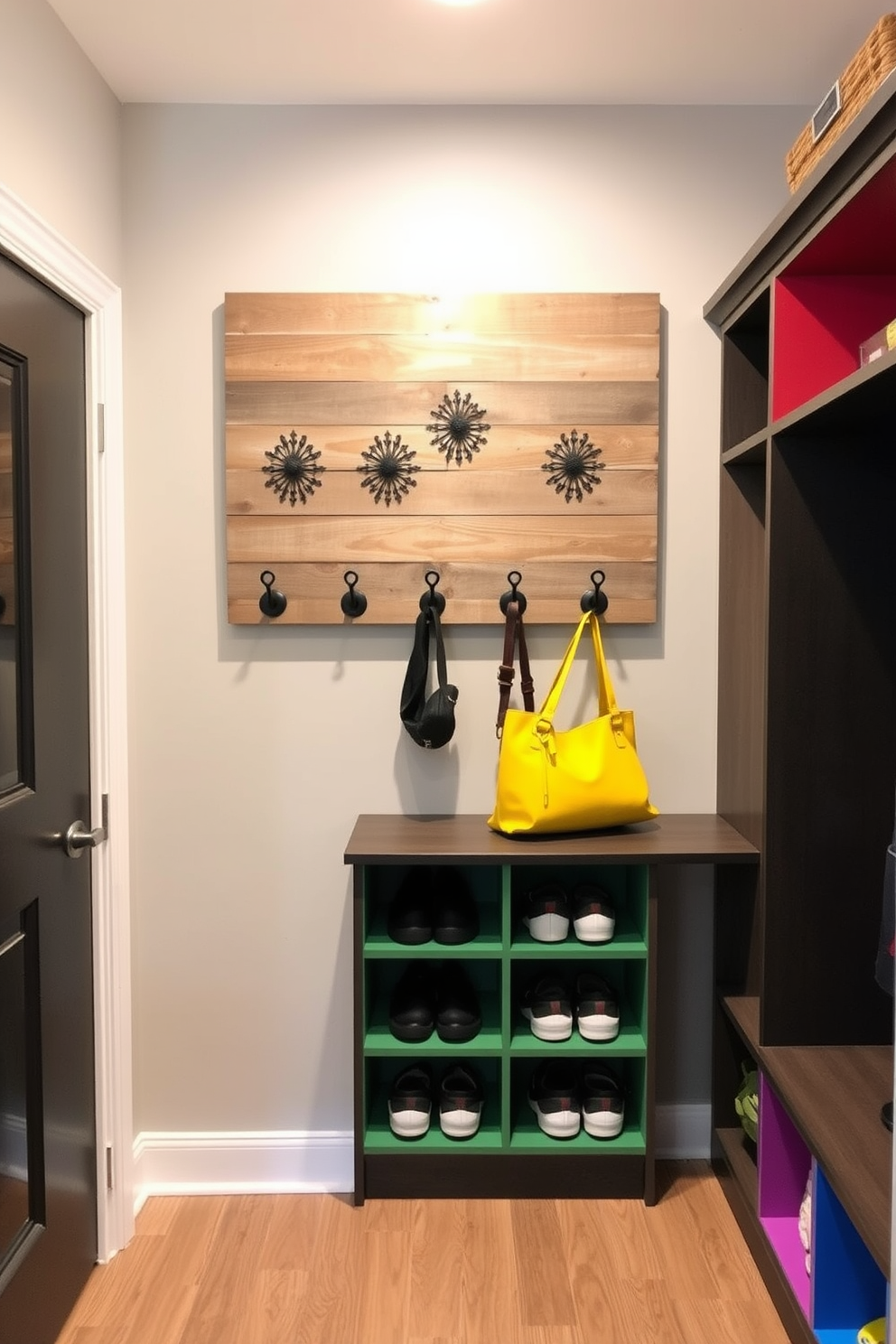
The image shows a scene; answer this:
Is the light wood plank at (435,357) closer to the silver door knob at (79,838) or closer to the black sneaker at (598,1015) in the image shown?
the silver door knob at (79,838)

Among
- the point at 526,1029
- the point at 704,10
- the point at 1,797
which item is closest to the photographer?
the point at 1,797

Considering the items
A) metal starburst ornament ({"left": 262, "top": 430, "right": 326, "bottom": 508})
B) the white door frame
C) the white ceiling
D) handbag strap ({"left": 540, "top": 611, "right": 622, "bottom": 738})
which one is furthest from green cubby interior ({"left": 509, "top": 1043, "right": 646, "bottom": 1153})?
the white ceiling

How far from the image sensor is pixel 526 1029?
2322 millimetres

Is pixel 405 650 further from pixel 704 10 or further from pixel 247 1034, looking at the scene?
pixel 704 10

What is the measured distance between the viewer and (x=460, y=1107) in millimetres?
2262

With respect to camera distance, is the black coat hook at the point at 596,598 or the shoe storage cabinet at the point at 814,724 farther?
the black coat hook at the point at 596,598

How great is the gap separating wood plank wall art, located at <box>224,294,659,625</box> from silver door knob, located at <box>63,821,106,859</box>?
0.58 m

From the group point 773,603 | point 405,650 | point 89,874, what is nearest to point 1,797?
point 89,874

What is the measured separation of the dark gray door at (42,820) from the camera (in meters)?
1.72

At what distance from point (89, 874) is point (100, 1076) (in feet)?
1.39

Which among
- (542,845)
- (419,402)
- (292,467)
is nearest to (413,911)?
(542,845)

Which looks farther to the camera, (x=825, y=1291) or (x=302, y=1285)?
(x=302, y=1285)

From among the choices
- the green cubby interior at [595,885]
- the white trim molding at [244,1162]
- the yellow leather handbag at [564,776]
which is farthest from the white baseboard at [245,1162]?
the yellow leather handbag at [564,776]

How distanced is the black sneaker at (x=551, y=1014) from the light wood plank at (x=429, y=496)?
1.07 metres
